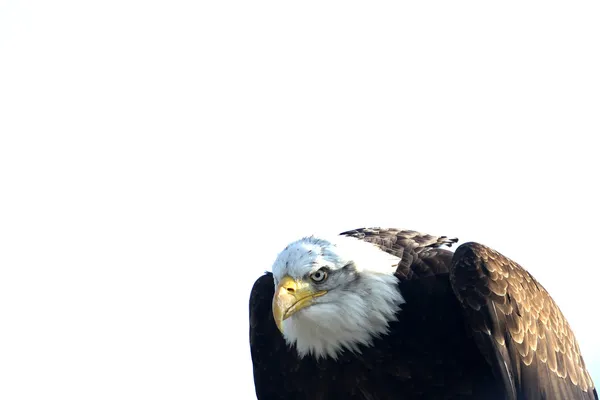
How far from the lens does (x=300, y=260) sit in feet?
23.2

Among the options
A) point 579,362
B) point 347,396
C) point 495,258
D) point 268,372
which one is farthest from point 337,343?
point 579,362

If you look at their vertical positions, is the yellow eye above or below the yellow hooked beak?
above

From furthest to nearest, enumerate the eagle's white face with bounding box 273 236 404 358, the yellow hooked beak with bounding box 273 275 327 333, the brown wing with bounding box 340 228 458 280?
1. the brown wing with bounding box 340 228 458 280
2. the eagle's white face with bounding box 273 236 404 358
3. the yellow hooked beak with bounding box 273 275 327 333

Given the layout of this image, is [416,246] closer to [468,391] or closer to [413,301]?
[413,301]

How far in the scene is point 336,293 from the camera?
7.24 m

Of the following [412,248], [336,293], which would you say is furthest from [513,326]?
[336,293]

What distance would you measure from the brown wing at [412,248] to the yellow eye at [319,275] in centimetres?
79

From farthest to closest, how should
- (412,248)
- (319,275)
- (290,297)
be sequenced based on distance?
(412,248)
(319,275)
(290,297)

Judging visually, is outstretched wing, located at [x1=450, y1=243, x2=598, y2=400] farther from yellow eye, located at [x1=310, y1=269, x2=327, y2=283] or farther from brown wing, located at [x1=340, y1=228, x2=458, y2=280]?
yellow eye, located at [x1=310, y1=269, x2=327, y2=283]

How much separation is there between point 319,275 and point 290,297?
0.36m

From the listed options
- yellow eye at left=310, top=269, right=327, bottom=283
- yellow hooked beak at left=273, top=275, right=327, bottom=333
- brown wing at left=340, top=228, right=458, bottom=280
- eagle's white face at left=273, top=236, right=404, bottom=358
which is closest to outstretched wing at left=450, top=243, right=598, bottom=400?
brown wing at left=340, top=228, right=458, bottom=280

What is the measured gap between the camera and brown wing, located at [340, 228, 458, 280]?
7566mm

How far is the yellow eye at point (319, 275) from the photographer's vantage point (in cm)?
712

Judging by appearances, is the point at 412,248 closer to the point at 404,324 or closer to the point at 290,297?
the point at 404,324
